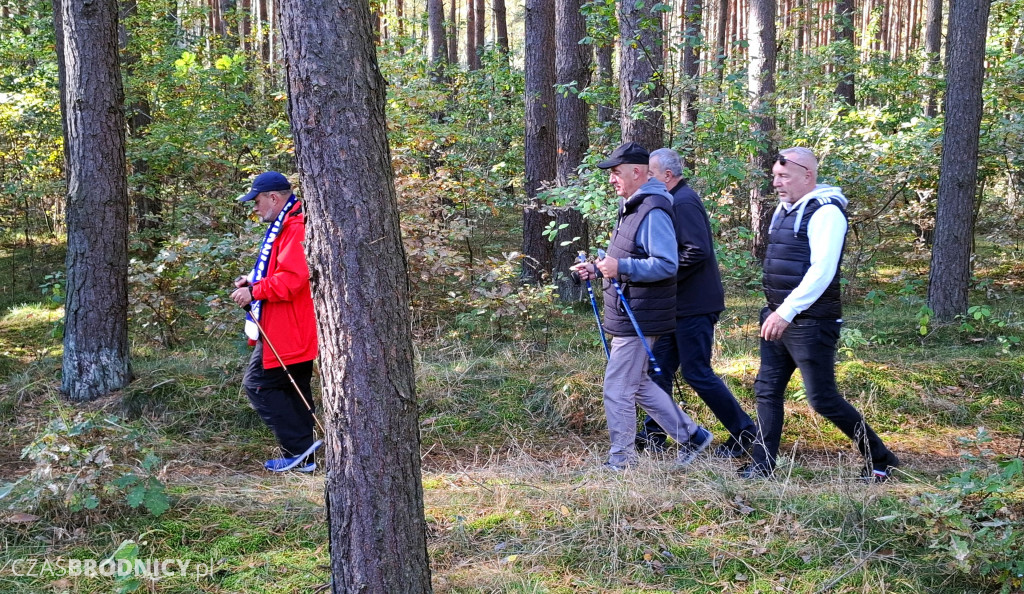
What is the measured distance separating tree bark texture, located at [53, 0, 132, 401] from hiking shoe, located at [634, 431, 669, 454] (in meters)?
4.29

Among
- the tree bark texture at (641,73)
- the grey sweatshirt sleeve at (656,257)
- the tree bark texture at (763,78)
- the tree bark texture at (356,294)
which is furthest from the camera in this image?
the tree bark texture at (763,78)

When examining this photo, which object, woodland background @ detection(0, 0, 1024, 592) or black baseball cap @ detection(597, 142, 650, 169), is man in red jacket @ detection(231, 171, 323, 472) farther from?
black baseball cap @ detection(597, 142, 650, 169)

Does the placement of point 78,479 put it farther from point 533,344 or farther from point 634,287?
point 533,344

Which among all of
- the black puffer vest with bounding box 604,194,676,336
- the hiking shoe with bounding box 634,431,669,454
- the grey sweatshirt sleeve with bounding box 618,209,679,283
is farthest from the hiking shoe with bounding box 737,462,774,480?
the grey sweatshirt sleeve with bounding box 618,209,679,283

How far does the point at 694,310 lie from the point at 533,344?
9.11 feet

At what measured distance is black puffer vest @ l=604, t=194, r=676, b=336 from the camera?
490 cm

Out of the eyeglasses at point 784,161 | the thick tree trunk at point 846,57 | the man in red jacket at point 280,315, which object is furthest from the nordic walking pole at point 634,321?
the thick tree trunk at point 846,57

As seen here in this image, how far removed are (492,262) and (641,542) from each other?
4.88 m

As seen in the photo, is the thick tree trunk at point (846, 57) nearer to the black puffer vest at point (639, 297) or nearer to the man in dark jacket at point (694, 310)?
the man in dark jacket at point (694, 310)

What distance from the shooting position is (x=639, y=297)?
194 inches

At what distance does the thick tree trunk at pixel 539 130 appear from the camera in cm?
1050

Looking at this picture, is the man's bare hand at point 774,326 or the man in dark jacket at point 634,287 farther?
the man in dark jacket at point 634,287

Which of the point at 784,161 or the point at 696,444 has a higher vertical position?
the point at 784,161

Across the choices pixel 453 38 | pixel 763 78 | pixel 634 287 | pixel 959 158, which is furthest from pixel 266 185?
pixel 453 38
